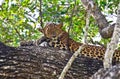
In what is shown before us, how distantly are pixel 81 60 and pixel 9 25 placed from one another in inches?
95.7

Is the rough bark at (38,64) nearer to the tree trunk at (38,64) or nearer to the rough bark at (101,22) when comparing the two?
the tree trunk at (38,64)

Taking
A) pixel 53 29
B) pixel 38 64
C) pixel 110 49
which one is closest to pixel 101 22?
pixel 38 64

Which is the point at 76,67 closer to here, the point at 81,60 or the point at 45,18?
the point at 81,60

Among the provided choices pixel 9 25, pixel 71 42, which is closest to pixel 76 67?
pixel 71 42

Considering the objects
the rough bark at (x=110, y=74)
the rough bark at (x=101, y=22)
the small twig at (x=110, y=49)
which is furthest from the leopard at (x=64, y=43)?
the rough bark at (x=110, y=74)

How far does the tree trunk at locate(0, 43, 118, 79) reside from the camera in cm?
295

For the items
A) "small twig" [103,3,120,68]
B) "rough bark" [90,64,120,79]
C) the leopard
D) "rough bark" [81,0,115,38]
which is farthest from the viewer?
the leopard

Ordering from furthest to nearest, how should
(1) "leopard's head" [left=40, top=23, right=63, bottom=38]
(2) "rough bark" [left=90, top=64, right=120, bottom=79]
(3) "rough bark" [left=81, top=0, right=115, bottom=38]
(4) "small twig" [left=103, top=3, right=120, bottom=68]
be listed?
(1) "leopard's head" [left=40, top=23, right=63, bottom=38]
(3) "rough bark" [left=81, top=0, right=115, bottom=38]
(4) "small twig" [left=103, top=3, right=120, bottom=68]
(2) "rough bark" [left=90, top=64, right=120, bottom=79]

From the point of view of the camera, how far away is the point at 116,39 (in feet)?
7.49

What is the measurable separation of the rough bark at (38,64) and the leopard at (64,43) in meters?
1.01

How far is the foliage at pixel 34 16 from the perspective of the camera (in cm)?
484

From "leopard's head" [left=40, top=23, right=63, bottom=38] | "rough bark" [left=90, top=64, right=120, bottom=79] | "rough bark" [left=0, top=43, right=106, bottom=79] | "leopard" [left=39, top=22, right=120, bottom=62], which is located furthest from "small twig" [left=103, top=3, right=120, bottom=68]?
"leopard's head" [left=40, top=23, right=63, bottom=38]

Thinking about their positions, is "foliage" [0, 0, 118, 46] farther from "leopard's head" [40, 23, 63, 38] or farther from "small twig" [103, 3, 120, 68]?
"small twig" [103, 3, 120, 68]

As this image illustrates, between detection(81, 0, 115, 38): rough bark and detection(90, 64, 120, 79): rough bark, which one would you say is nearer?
detection(90, 64, 120, 79): rough bark
